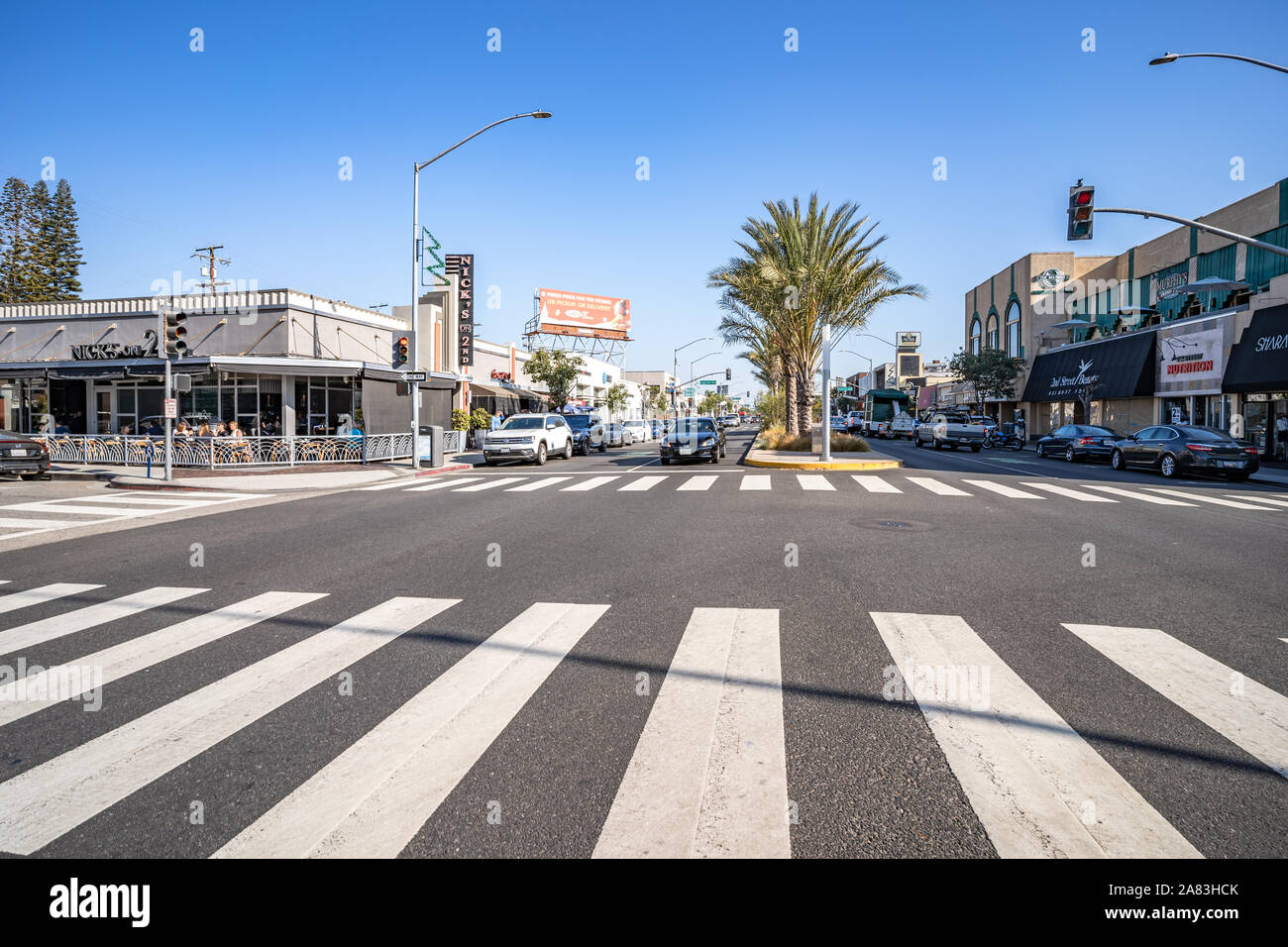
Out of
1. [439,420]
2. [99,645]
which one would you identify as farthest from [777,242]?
[99,645]

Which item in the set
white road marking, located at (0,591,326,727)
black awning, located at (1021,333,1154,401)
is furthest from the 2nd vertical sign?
black awning, located at (1021,333,1154,401)

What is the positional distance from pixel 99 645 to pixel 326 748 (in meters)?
2.98

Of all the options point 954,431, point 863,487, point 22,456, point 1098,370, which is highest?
point 1098,370

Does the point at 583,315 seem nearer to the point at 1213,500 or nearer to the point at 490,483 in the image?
the point at 490,483

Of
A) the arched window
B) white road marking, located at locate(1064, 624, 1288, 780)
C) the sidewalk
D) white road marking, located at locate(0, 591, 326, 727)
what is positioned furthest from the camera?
the arched window

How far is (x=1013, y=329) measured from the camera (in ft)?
189

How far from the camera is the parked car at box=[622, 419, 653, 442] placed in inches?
1877

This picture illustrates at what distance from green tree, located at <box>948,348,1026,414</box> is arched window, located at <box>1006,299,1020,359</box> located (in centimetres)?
457

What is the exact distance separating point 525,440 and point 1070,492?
16.4m

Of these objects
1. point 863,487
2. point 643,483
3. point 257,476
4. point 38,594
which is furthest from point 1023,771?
point 257,476

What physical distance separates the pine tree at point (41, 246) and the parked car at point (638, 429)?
48.0 m

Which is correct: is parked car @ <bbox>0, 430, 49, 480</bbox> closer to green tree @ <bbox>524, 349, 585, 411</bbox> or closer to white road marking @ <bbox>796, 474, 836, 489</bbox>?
white road marking @ <bbox>796, 474, 836, 489</bbox>
